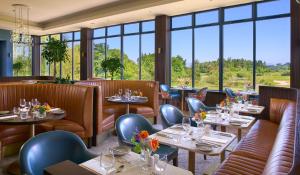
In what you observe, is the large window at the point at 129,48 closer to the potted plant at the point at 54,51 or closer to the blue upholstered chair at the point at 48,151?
the potted plant at the point at 54,51

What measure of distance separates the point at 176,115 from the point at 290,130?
6.80 ft

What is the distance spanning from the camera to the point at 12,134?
4262 millimetres

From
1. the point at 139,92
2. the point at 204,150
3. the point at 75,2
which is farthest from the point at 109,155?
the point at 75,2

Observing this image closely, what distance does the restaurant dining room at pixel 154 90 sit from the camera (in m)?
2.13

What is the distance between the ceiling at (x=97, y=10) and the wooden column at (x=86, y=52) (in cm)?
44

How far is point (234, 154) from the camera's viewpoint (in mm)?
2945

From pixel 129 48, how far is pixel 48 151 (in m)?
8.75

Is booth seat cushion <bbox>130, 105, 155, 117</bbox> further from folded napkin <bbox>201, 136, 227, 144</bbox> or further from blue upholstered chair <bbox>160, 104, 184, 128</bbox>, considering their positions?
folded napkin <bbox>201, 136, 227, 144</bbox>

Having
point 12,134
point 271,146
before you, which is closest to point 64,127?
point 12,134

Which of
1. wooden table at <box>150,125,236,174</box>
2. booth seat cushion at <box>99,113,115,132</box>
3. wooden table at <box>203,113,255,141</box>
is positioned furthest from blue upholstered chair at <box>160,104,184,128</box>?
booth seat cushion at <box>99,113,115,132</box>

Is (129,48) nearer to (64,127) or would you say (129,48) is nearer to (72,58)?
(72,58)

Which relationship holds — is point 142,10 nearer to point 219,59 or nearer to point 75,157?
point 219,59

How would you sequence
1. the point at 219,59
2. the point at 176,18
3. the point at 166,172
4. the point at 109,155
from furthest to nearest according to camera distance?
the point at 176,18 → the point at 219,59 → the point at 109,155 → the point at 166,172

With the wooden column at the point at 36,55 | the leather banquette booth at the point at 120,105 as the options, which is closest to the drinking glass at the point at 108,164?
the leather banquette booth at the point at 120,105
